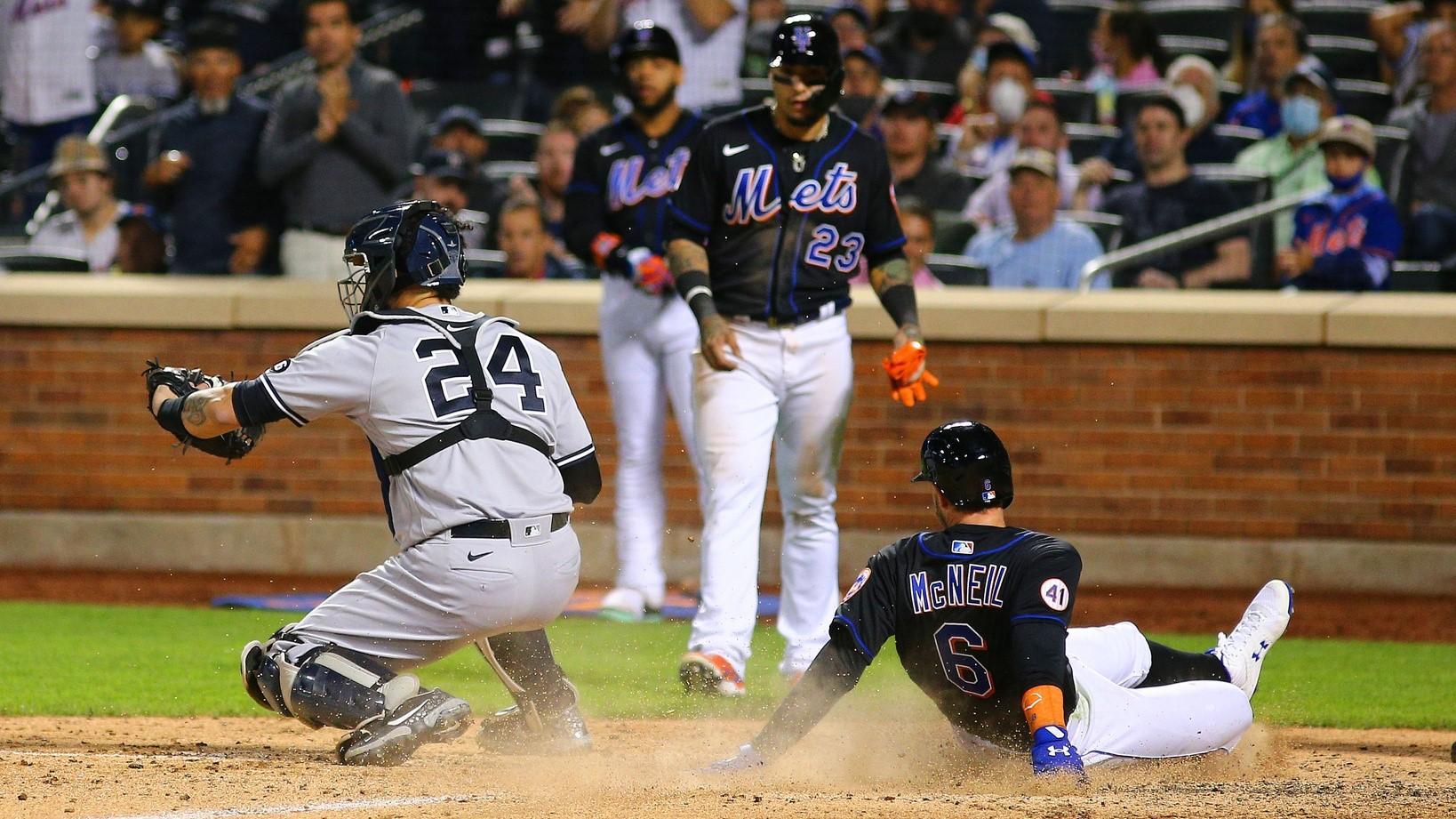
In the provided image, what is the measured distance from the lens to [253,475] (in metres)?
9.68

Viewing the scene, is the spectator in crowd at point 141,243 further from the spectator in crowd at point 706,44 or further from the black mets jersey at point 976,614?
the black mets jersey at point 976,614

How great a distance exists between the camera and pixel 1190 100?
10633mm

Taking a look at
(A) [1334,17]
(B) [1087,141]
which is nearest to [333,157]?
(B) [1087,141]

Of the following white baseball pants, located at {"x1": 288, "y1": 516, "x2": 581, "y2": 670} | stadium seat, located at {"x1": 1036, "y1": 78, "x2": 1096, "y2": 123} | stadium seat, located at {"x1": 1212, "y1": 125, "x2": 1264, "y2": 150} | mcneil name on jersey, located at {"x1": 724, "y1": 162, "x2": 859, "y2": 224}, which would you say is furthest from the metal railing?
white baseball pants, located at {"x1": 288, "y1": 516, "x2": 581, "y2": 670}

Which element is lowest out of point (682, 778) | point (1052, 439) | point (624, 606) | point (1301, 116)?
point (624, 606)

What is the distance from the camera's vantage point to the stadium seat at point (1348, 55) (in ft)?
37.8

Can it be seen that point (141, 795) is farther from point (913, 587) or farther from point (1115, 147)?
point (1115, 147)

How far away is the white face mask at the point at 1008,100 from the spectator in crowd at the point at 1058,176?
0.19 m

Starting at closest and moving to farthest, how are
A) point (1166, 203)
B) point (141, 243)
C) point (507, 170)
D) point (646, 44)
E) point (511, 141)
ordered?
→ point (646, 44) → point (1166, 203) → point (141, 243) → point (507, 170) → point (511, 141)

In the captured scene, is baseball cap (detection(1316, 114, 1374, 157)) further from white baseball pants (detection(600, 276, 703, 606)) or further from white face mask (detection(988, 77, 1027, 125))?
white baseball pants (detection(600, 276, 703, 606))

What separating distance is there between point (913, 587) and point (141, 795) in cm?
Answer: 197

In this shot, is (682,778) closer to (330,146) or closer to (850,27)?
(330,146)

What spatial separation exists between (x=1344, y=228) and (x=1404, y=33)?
262 cm

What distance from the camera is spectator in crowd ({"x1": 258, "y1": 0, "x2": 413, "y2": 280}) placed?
9.82 m
